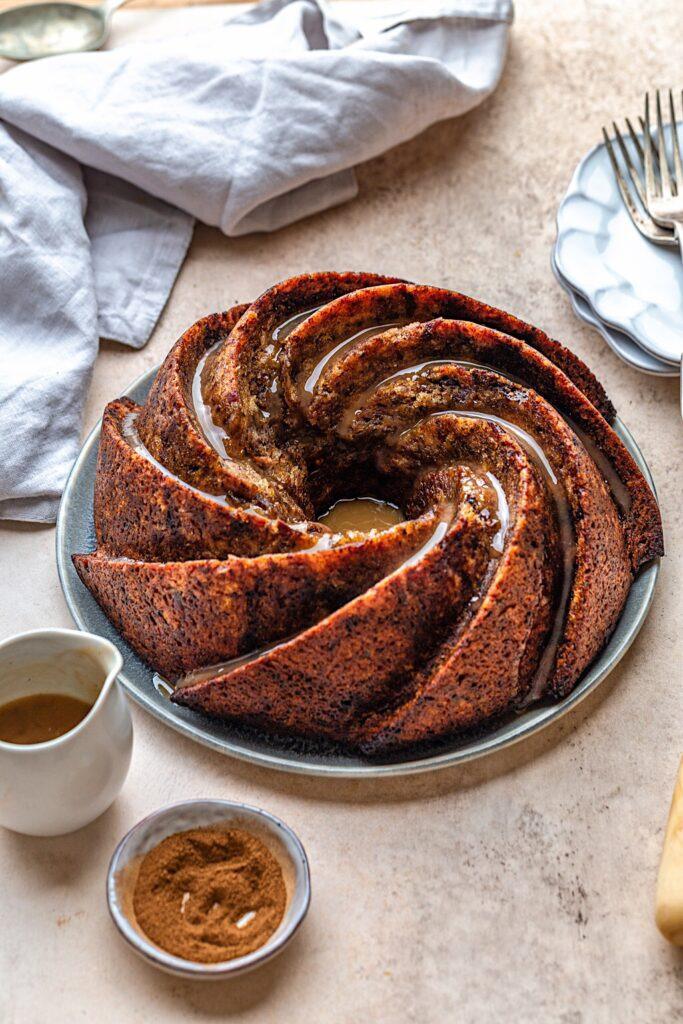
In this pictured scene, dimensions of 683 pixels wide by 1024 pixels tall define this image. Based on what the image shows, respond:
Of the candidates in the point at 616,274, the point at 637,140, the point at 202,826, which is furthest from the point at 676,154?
the point at 202,826

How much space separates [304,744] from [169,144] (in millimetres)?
2962

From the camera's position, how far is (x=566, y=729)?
362cm

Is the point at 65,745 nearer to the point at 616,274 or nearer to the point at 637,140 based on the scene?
the point at 616,274

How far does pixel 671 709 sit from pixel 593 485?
30.1 inches

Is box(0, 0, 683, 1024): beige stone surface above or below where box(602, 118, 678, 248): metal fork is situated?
below

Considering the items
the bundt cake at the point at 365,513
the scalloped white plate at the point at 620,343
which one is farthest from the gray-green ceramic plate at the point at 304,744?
the scalloped white plate at the point at 620,343

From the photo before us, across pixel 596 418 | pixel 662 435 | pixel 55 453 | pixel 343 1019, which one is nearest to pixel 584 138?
pixel 662 435

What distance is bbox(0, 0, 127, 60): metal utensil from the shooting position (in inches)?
230

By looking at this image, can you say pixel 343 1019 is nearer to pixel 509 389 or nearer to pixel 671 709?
pixel 671 709

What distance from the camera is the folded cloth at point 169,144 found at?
4895mm

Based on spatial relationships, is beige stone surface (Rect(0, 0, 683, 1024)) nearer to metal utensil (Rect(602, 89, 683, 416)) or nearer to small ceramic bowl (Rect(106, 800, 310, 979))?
small ceramic bowl (Rect(106, 800, 310, 979))

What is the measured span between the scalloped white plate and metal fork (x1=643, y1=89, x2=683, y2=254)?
0.53m

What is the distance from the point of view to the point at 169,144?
512cm

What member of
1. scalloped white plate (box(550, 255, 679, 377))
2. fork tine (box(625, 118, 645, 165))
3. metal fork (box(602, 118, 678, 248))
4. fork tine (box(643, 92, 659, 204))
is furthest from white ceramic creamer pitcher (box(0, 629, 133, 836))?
fork tine (box(625, 118, 645, 165))
